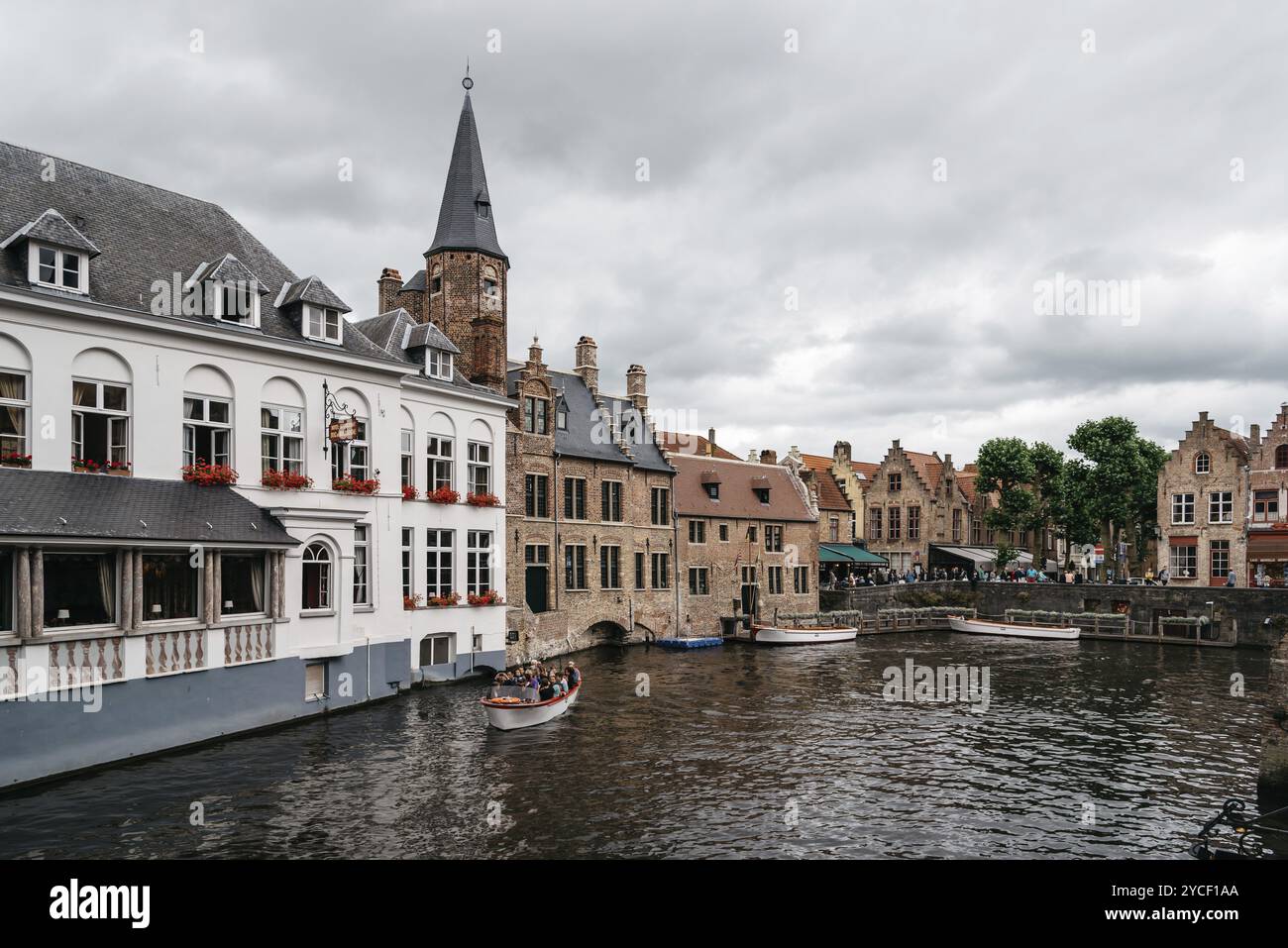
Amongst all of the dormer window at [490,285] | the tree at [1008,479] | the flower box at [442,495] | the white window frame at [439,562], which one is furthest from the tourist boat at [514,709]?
the tree at [1008,479]

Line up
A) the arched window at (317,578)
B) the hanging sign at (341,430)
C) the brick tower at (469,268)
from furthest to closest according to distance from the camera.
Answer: the brick tower at (469,268) < the arched window at (317,578) < the hanging sign at (341,430)

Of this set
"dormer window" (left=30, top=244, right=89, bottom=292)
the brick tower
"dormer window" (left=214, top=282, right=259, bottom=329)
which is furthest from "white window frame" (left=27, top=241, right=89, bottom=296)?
the brick tower

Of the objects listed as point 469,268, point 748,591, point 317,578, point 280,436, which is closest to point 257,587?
point 317,578

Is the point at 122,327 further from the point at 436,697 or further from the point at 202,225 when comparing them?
the point at 436,697

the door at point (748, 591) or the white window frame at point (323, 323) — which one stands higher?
the white window frame at point (323, 323)

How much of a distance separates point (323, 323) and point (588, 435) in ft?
61.7

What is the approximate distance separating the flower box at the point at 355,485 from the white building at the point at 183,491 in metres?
0.09

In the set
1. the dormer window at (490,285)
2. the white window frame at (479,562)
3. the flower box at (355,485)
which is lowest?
Answer: the white window frame at (479,562)

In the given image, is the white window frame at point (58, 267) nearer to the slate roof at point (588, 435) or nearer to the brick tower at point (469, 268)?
the brick tower at point (469, 268)

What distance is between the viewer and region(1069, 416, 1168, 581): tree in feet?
198

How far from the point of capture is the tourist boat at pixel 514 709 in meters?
23.9
